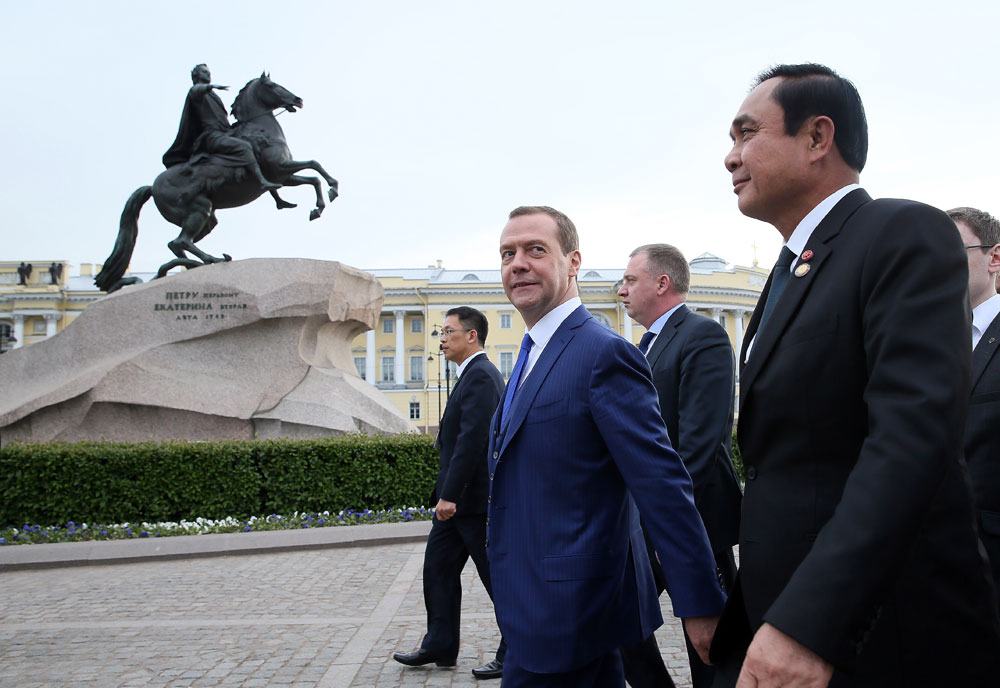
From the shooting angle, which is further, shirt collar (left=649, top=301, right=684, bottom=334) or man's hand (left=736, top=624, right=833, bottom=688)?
shirt collar (left=649, top=301, right=684, bottom=334)

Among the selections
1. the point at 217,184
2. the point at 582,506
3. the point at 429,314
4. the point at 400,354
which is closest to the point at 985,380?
the point at 582,506

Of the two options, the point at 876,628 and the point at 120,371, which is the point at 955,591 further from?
the point at 120,371

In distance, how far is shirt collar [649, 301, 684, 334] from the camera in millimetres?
3771

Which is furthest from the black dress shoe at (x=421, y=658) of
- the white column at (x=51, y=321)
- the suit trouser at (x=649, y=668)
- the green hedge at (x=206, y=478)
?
the white column at (x=51, y=321)

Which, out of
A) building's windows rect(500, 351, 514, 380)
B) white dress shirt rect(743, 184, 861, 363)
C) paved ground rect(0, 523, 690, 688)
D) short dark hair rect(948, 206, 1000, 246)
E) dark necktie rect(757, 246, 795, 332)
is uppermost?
short dark hair rect(948, 206, 1000, 246)

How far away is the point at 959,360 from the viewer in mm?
1223

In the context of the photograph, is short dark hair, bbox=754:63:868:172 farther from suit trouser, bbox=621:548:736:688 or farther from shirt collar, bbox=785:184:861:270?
suit trouser, bbox=621:548:736:688

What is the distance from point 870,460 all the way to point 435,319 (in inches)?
2506

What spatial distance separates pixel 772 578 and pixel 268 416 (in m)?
9.48

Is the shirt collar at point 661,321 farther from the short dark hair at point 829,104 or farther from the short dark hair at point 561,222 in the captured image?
the short dark hair at point 829,104

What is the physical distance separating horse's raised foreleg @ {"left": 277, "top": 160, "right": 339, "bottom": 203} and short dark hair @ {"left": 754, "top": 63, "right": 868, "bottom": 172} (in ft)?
34.8

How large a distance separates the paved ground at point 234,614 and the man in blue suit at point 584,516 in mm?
2070

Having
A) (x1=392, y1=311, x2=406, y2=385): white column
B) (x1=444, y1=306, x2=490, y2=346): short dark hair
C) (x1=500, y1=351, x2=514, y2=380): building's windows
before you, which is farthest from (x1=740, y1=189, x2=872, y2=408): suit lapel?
(x1=392, y1=311, x2=406, y2=385): white column

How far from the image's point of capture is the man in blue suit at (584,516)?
200 cm
